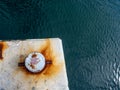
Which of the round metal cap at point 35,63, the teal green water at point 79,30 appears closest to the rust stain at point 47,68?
the round metal cap at point 35,63

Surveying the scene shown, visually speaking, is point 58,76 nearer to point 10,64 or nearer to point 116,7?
point 10,64

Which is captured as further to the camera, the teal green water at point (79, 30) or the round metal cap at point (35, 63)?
the teal green water at point (79, 30)

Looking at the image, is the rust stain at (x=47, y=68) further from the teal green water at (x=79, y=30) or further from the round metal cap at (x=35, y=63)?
the teal green water at (x=79, y=30)

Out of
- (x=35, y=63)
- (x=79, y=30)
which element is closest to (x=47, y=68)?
(x=35, y=63)

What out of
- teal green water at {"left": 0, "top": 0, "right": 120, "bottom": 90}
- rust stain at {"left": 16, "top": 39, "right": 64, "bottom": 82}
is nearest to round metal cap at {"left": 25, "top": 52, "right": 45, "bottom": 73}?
rust stain at {"left": 16, "top": 39, "right": 64, "bottom": 82}

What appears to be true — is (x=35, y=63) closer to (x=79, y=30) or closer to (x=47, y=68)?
(x=47, y=68)

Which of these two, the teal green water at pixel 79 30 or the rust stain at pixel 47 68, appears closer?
the rust stain at pixel 47 68

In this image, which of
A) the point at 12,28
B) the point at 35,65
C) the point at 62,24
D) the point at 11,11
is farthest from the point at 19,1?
the point at 35,65
